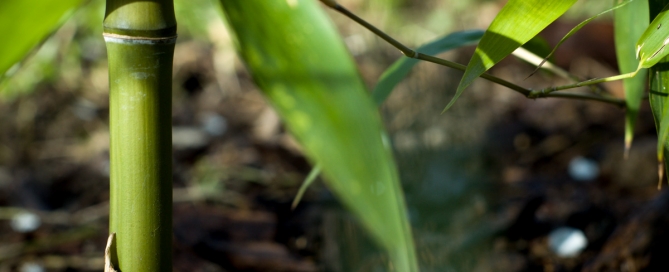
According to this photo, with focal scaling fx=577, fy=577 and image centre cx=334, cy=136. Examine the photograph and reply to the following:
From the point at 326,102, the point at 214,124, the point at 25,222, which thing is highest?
the point at 214,124

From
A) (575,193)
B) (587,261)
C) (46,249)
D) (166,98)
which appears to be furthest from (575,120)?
(166,98)

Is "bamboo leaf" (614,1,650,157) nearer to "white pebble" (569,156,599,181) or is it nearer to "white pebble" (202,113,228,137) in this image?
"white pebble" (569,156,599,181)

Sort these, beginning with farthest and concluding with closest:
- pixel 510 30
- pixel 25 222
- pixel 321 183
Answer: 1. pixel 321 183
2. pixel 25 222
3. pixel 510 30

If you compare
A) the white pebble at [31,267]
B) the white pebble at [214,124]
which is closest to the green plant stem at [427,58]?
the white pebble at [31,267]

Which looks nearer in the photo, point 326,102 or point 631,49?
point 326,102

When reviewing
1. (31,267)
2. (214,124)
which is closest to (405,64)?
(31,267)

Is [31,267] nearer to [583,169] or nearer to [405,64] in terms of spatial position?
[405,64]

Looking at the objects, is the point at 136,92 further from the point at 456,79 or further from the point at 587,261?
the point at 456,79
